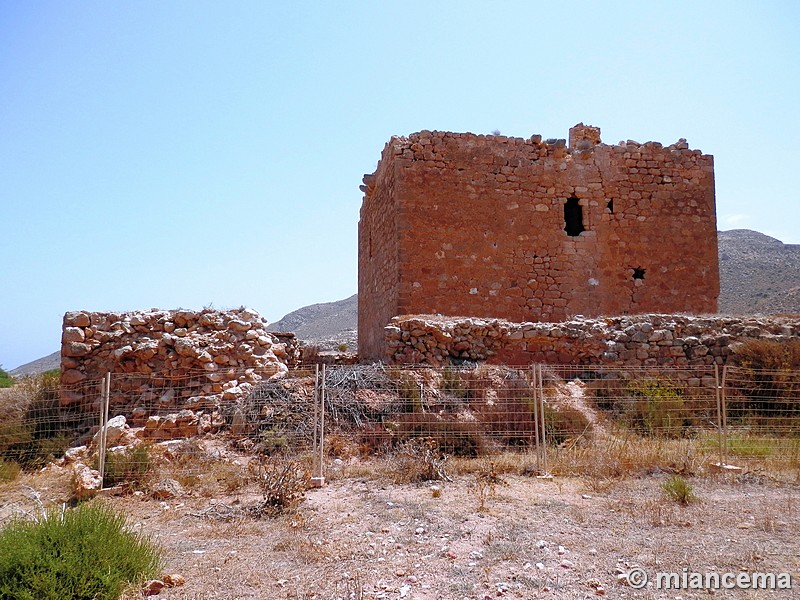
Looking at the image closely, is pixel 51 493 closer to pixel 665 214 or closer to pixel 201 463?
pixel 201 463

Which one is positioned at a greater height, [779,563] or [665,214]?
[665,214]

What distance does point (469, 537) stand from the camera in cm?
489

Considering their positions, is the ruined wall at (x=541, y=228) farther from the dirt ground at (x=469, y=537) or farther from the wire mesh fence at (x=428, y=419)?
the dirt ground at (x=469, y=537)

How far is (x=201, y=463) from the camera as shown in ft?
24.5

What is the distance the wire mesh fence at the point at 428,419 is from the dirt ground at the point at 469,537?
2.64ft

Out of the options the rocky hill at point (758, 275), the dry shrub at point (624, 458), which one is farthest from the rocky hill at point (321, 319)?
the dry shrub at point (624, 458)

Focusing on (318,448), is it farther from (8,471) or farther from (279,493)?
(8,471)

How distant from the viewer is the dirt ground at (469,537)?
13.0ft

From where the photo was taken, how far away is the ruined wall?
11.8 meters

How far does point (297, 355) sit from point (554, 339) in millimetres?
4989

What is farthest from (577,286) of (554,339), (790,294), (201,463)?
(790,294)

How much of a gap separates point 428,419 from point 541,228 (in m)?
5.82

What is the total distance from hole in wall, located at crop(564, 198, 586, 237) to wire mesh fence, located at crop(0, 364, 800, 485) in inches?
162

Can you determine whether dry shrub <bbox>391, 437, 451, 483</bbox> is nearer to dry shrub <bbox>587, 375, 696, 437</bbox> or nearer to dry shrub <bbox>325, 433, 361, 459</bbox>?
dry shrub <bbox>325, 433, 361, 459</bbox>
